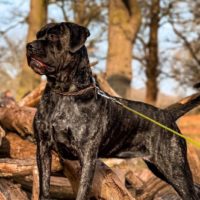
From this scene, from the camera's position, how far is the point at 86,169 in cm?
457

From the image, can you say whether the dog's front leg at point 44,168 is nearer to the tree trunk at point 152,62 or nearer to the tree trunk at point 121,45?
the tree trunk at point 121,45

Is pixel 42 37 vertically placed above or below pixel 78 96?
above

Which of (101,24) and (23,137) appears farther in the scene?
(101,24)

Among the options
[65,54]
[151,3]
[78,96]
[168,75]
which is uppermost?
[151,3]

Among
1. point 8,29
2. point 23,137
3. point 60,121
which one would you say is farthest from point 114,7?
point 60,121

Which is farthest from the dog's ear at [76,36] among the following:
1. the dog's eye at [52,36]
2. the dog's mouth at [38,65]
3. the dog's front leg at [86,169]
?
the dog's front leg at [86,169]

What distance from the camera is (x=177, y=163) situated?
17.0ft

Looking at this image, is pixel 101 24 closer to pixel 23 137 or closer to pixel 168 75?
pixel 168 75

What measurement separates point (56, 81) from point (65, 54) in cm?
29

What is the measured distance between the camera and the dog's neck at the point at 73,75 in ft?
15.1

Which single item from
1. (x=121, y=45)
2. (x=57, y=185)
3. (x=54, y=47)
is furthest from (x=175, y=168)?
(x=121, y=45)

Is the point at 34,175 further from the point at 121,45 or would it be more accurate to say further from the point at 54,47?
the point at 121,45

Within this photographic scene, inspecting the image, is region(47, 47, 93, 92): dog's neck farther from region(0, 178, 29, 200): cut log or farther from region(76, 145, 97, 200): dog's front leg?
region(0, 178, 29, 200): cut log

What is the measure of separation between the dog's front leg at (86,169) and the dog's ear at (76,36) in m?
0.90
